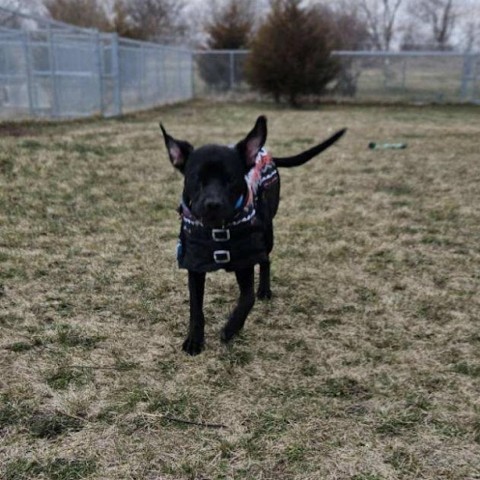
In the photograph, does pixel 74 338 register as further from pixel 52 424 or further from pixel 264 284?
pixel 264 284

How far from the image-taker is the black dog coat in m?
2.59

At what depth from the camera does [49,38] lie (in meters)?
11.0

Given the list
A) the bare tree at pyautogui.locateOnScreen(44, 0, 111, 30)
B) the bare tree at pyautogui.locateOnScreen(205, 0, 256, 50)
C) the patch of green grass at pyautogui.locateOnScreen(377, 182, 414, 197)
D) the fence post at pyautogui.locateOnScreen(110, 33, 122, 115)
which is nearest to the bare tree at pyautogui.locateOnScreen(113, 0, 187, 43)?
the bare tree at pyautogui.locateOnScreen(44, 0, 111, 30)

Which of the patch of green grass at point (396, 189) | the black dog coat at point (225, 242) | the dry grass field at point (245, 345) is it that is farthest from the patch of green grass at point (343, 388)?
the patch of green grass at point (396, 189)

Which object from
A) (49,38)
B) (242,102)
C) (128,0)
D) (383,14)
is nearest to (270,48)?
(242,102)

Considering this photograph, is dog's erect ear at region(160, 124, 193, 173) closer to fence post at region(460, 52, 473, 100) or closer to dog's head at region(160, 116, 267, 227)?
dog's head at region(160, 116, 267, 227)

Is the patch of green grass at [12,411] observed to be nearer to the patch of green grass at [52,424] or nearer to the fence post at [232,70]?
the patch of green grass at [52,424]

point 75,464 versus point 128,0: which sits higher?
point 128,0

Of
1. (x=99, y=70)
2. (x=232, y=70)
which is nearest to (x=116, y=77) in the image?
(x=99, y=70)

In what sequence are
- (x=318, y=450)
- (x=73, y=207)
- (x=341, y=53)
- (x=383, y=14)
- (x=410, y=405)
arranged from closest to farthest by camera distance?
(x=318, y=450) → (x=410, y=405) → (x=73, y=207) → (x=341, y=53) → (x=383, y=14)

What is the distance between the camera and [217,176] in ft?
8.21

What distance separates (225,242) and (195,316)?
1.60ft

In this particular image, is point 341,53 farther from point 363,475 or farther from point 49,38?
point 363,475

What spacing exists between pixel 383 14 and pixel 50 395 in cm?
5063
